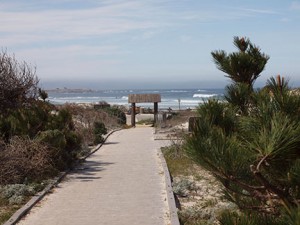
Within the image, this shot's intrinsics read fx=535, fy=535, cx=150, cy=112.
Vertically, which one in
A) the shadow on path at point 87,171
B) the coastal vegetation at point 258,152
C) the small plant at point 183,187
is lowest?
the shadow on path at point 87,171

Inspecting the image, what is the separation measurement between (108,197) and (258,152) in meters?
8.41

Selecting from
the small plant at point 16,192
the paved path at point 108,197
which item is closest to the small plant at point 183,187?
the paved path at point 108,197

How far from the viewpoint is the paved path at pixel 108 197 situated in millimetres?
9008

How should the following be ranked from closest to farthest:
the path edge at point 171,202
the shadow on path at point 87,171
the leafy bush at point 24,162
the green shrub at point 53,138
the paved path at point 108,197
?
the path edge at point 171,202 < the paved path at point 108,197 < the leafy bush at point 24,162 < the shadow on path at point 87,171 < the green shrub at point 53,138

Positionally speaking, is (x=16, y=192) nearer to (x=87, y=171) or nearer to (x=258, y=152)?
(x=87, y=171)

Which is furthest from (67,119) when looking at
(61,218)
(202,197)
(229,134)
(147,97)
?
(147,97)

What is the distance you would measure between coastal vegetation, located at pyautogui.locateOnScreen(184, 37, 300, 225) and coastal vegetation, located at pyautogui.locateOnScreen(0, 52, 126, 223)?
6787 mm

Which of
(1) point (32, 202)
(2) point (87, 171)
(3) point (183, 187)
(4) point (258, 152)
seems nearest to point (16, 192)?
(1) point (32, 202)

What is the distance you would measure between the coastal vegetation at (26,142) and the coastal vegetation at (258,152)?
6787 millimetres

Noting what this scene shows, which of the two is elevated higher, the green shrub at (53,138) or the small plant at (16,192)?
the green shrub at (53,138)

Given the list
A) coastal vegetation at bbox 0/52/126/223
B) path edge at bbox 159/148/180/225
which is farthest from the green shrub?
path edge at bbox 159/148/180/225

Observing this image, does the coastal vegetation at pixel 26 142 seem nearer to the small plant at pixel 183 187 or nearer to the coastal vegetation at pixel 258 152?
the small plant at pixel 183 187

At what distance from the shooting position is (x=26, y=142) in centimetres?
1380

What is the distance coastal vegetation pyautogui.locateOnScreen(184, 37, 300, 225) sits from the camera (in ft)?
9.13
